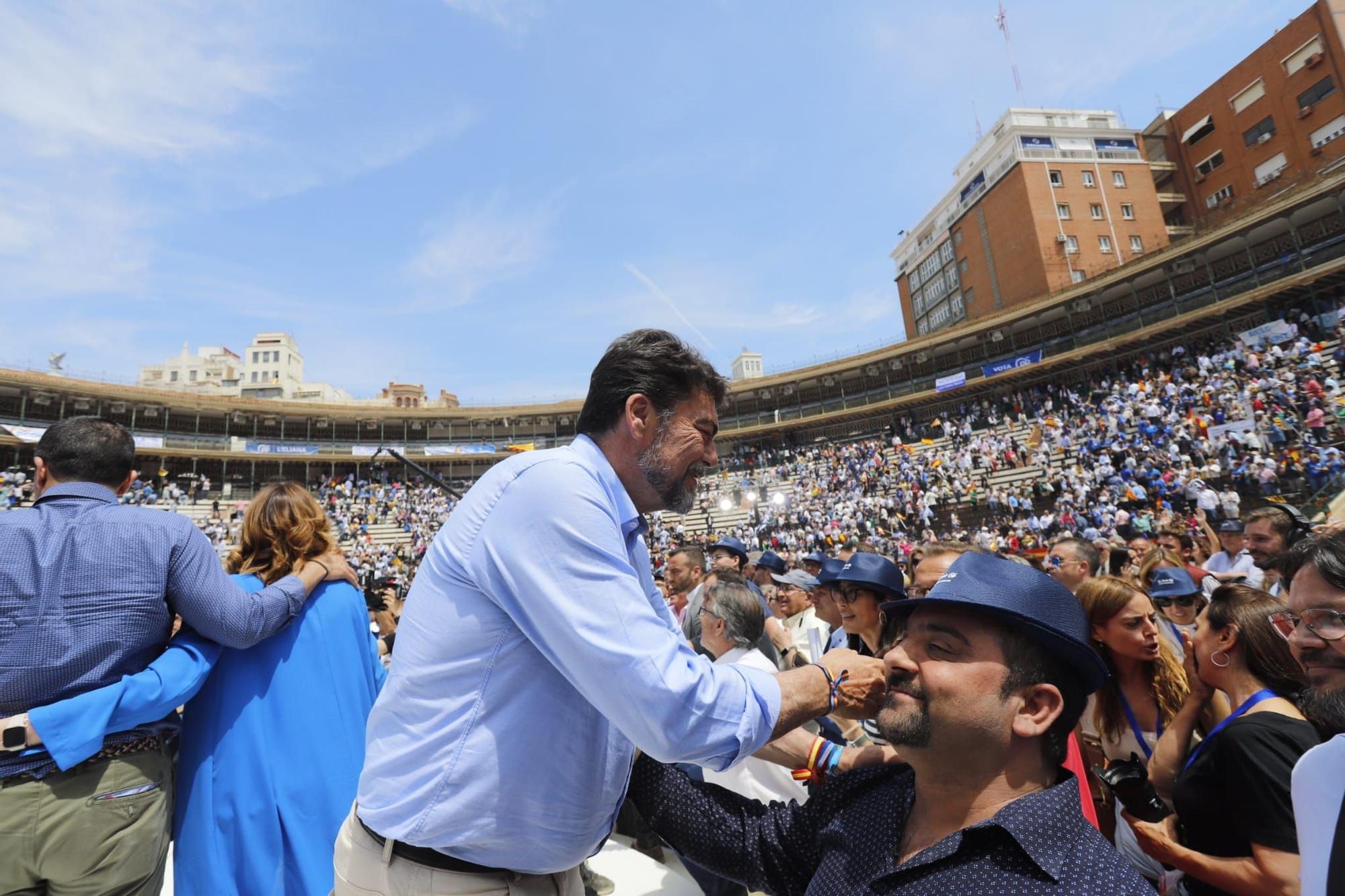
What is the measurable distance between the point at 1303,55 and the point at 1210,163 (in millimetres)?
7660

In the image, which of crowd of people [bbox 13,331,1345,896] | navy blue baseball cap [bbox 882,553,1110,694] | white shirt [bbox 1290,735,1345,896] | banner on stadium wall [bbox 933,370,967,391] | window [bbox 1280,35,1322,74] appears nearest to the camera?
white shirt [bbox 1290,735,1345,896]

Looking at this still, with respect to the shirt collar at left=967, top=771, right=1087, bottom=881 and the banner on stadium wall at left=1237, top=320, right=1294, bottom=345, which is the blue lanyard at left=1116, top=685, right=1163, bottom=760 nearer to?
the shirt collar at left=967, top=771, right=1087, bottom=881

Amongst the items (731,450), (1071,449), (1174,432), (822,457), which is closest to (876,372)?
(822,457)

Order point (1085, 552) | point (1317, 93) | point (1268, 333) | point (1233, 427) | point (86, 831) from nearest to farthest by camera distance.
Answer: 1. point (86, 831)
2. point (1085, 552)
3. point (1233, 427)
4. point (1268, 333)
5. point (1317, 93)

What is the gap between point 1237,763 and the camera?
84.0 inches

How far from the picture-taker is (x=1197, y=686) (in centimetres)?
279

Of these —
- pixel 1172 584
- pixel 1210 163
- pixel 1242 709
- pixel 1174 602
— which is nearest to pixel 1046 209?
pixel 1210 163

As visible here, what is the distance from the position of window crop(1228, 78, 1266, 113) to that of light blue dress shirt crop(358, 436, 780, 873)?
50665 millimetres

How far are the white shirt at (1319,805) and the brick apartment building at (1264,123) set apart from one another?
117 ft

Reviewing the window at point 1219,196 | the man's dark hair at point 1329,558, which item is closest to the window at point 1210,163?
the window at point 1219,196

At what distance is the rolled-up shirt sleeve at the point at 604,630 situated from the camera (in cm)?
134

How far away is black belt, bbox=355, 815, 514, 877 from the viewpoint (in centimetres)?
150

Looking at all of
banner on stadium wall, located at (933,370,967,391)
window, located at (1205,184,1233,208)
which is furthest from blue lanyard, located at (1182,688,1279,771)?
window, located at (1205,184,1233,208)

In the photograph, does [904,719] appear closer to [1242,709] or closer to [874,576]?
[1242,709]
